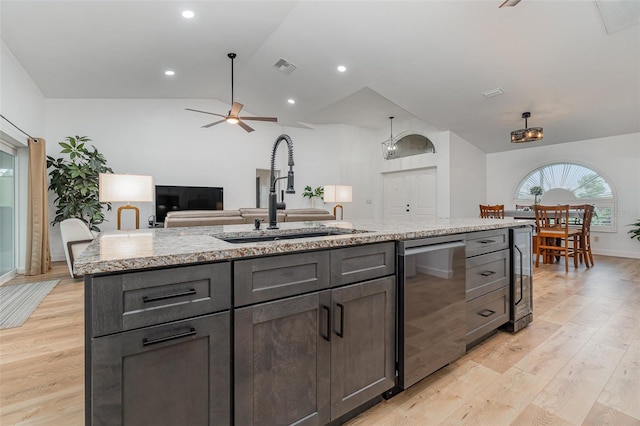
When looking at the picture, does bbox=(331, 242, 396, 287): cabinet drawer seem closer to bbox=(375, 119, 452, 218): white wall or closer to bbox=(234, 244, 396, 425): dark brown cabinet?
bbox=(234, 244, 396, 425): dark brown cabinet

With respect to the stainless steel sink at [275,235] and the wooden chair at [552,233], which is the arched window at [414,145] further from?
the stainless steel sink at [275,235]

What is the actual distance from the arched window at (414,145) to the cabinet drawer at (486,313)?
504 cm

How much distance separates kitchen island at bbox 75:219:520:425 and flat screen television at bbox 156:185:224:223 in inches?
206

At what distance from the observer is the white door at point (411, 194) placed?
277 inches

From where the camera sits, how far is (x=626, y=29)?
3252 mm

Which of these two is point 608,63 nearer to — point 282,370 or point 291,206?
point 282,370

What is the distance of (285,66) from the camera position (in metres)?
4.64

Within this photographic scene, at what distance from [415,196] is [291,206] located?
3.05 m

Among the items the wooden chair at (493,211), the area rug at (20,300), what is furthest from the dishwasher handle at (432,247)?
the wooden chair at (493,211)

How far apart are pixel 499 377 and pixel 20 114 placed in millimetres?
5942

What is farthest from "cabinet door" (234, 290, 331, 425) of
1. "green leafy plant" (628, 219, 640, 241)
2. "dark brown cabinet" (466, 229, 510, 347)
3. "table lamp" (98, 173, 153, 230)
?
"green leafy plant" (628, 219, 640, 241)

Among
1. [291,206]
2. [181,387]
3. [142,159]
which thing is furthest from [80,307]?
[291,206]

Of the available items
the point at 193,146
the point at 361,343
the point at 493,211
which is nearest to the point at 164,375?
the point at 361,343

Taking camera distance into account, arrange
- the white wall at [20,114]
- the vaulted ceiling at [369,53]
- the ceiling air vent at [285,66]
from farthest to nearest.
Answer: the ceiling air vent at [285,66] < the white wall at [20,114] < the vaulted ceiling at [369,53]
